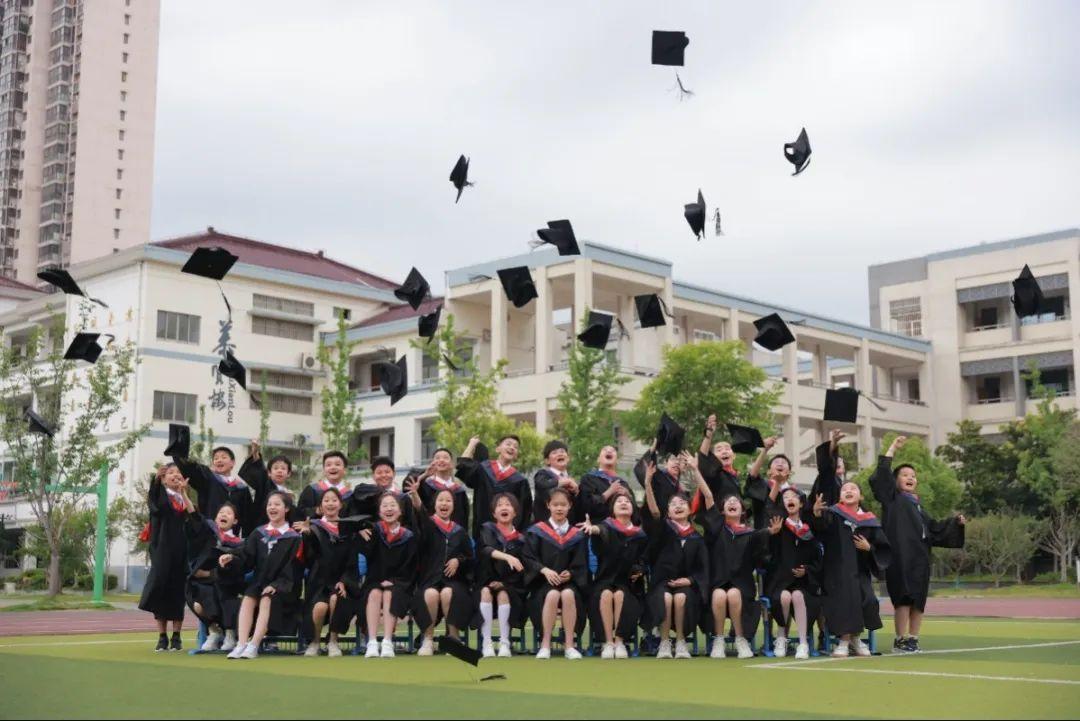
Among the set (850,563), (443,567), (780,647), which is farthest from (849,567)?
(443,567)

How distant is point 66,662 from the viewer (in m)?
9.05

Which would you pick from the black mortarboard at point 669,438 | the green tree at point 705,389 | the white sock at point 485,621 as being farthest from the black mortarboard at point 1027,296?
the green tree at point 705,389

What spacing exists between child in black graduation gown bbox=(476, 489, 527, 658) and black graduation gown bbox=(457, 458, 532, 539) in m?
0.66

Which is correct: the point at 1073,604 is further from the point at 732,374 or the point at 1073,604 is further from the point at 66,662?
the point at 66,662

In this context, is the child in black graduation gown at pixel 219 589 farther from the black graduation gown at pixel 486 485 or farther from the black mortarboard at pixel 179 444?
the black graduation gown at pixel 486 485

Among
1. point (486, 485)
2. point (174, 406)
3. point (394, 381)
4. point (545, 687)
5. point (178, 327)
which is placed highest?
point (178, 327)

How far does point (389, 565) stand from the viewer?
33.4ft

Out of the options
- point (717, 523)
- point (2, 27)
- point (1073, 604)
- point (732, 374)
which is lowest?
point (1073, 604)

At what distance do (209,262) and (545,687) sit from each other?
718 cm

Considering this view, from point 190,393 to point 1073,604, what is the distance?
27.8 metres

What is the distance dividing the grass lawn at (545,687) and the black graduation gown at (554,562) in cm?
66

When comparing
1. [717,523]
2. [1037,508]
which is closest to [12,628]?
[717,523]

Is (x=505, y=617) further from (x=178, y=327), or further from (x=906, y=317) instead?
(x=906, y=317)

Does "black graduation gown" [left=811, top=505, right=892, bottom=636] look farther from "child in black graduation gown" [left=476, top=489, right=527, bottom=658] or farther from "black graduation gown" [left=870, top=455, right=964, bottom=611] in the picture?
"child in black graduation gown" [left=476, top=489, right=527, bottom=658]
